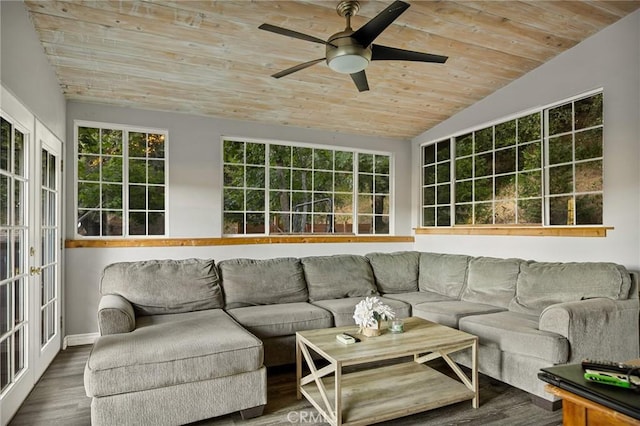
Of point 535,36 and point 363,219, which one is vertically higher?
point 535,36

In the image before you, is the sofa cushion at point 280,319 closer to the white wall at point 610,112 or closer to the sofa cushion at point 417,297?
the sofa cushion at point 417,297

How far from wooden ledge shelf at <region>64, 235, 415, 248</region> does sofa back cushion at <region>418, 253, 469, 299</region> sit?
0.95 meters

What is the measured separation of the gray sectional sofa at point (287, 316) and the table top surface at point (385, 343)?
15.4 inches

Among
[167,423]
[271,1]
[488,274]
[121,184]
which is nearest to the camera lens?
[167,423]

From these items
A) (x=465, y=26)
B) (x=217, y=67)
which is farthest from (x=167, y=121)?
(x=465, y=26)

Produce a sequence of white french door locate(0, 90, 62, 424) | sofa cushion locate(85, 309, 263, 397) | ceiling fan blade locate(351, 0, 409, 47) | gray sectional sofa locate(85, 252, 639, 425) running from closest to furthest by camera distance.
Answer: ceiling fan blade locate(351, 0, 409, 47), sofa cushion locate(85, 309, 263, 397), gray sectional sofa locate(85, 252, 639, 425), white french door locate(0, 90, 62, 424)

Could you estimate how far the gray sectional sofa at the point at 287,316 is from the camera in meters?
2.38

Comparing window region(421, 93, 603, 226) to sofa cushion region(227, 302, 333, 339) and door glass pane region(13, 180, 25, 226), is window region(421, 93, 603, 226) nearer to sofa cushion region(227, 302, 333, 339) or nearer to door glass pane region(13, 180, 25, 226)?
sofa cushion region(227, 302, 333, 339)

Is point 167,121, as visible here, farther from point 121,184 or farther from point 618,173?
point 618,173

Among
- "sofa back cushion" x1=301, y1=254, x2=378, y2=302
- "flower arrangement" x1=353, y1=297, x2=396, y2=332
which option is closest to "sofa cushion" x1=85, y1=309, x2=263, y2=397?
"flower arrangement" x1=353, y1=297, x2=396, y2=332

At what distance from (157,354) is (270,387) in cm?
105

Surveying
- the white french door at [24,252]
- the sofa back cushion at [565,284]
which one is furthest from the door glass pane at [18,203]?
the sofa back cushion at [565,284]

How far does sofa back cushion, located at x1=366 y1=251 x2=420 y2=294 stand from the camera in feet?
14.8

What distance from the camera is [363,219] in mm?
5641
